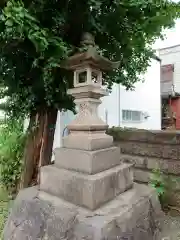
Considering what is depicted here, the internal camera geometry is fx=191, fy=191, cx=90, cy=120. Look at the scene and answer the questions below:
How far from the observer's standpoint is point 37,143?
12.9ft

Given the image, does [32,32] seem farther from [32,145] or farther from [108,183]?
[32,145]

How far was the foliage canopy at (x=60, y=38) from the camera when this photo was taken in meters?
2.59

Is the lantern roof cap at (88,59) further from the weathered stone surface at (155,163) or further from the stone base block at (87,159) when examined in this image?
the weathered stone surface at (155,163)

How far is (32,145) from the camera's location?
3.93 meters

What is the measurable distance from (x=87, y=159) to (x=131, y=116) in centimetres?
643

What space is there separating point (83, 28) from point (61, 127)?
3.05 metres

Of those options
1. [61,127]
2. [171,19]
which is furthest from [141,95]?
→ [171,19]

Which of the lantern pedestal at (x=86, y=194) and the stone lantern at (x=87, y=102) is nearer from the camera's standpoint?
the lantern pedestal at (x=86, y=194)

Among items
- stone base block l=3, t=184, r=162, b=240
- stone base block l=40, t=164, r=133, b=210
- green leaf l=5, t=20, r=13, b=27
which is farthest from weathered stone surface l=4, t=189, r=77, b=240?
green leaf l=5, t=20, r=13, b=27

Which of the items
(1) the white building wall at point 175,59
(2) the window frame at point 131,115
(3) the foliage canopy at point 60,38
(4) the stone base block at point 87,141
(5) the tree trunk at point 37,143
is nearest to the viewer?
(4) the stone base block at point 87,141

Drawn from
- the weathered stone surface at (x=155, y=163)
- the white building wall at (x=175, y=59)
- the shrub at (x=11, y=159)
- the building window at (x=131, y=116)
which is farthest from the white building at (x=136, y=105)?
the white building wall at (x=175, y=59)

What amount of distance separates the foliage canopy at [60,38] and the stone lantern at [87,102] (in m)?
0.28

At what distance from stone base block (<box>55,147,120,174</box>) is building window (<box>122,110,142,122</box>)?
17.6 ft

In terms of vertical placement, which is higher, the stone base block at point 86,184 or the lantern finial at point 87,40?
the lantern finial at point 87,40
